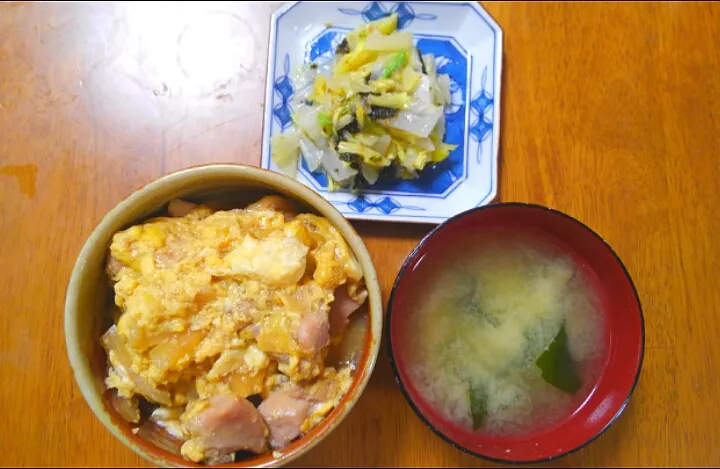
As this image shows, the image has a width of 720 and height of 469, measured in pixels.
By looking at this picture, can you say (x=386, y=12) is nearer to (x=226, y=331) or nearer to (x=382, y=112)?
(x=382, y=112)

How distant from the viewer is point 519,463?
1179 mm

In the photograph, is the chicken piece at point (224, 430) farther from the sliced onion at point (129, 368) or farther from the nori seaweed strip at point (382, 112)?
the nori seaweed strip at point (382, 112)

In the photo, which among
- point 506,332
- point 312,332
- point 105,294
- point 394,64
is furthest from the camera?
point 394,64

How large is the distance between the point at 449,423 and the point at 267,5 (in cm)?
107

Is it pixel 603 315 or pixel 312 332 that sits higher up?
pixel 312 332

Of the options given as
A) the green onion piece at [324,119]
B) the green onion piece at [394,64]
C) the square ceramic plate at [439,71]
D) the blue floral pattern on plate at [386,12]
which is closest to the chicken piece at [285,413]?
the square ceramic plate at [439,71]

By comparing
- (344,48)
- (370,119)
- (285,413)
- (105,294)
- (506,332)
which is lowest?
(506,332)

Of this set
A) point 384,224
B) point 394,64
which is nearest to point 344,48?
point 394,64

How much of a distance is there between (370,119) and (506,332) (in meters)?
0.55

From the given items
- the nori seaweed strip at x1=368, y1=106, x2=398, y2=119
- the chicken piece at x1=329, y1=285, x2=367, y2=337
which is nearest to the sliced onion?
the chicken piece at x1=329, y1=285, x2=367, y2=337

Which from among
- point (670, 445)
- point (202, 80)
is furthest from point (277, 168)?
point (670, 445)

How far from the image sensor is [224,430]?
98 centimetres

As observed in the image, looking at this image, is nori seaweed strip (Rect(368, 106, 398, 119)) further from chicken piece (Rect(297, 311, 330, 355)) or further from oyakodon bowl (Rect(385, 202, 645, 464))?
chicken piece (Rect(297, 311, 330, 355))

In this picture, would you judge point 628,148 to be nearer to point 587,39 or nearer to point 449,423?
point 587,39
